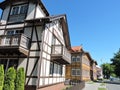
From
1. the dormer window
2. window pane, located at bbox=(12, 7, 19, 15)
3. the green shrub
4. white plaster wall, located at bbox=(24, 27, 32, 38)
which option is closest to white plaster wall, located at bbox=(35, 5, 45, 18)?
the dormer window

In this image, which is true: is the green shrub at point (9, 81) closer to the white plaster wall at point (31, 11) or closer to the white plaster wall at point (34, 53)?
the white plaster wall at point (34, 53)

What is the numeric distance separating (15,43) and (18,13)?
18.0 feet

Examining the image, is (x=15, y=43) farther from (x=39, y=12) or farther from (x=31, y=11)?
(x=39, y=12)

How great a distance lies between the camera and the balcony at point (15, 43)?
13.6 meters

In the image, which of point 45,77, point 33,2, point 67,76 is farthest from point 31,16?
point 67,76

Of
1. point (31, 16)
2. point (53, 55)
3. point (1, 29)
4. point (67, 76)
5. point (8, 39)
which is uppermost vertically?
point (31, 16)

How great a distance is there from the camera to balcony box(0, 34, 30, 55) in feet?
44.5

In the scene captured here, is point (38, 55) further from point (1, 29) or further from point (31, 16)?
point (1, 29)

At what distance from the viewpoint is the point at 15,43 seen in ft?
45.2

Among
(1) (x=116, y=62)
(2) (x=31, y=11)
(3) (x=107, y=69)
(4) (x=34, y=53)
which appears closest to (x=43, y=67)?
(4) (x=34, y=53)

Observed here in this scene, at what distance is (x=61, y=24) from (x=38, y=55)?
979 centimetres

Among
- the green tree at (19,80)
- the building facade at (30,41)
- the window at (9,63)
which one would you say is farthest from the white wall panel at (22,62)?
the green tree at (19,80)

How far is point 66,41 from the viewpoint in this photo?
26.0 metres

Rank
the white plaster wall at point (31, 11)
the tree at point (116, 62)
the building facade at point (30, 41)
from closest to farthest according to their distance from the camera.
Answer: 1. the building facade at point (30, 41)
2. the white plaster wall at point (31, 11)
3. the tree at point (116, 62)
